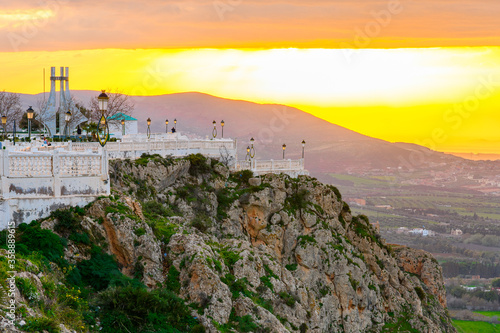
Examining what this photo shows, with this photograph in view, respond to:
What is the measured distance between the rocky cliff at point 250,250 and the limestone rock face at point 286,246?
0.08m

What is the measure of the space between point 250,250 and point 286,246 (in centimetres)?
1436

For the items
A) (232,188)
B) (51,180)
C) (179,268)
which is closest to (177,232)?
(179,268)

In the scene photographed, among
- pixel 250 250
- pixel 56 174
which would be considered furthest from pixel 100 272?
pixel 250 250

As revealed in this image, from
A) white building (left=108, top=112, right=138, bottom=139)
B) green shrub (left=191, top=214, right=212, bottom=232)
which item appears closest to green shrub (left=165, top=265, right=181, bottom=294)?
green shrub (left=191, top=214, right=212, bottom=232)

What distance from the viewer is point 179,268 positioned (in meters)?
27.9

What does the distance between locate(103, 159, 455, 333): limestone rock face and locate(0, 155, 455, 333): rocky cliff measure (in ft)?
0.25

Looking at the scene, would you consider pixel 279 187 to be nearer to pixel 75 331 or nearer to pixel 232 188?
pixel 232 188

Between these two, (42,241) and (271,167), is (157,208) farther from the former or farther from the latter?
(42,241)

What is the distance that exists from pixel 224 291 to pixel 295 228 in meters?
21.0

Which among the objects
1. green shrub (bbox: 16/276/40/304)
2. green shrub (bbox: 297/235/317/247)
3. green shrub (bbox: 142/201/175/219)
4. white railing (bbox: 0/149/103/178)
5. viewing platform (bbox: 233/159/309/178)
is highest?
white railing (bbox: 0/149/103/178)

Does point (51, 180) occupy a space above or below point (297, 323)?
above

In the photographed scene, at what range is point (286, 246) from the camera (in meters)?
47.8

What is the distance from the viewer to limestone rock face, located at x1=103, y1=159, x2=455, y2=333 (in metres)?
32.3

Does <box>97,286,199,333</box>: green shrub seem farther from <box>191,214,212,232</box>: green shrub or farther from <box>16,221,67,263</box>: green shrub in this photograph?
<box>191,214,212,232</box>: green shrub
